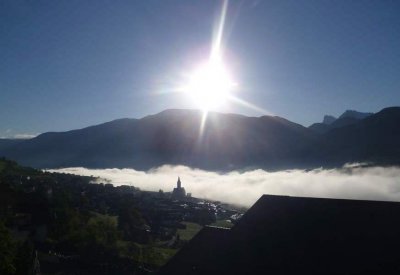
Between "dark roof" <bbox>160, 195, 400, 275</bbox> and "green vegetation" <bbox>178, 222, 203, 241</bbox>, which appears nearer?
"dark roof" <bbox>160, 195, 400, 275</bbox>

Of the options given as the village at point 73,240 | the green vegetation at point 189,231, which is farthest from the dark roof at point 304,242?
the green vegetation at point 189,231

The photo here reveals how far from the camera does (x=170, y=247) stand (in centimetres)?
8475

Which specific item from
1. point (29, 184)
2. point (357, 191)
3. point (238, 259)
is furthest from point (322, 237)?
point (29, 184)

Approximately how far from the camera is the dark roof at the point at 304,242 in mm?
20594

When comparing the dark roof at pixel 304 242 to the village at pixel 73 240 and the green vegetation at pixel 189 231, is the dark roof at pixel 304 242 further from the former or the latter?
the green vegetation at pixel 189 231

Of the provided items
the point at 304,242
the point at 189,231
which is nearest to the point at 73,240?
the point at 189,231

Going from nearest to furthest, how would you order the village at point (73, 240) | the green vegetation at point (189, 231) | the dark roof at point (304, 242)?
the dark roof at point (304, 242), the village at point (73, 240), the green vegetation at point (189, 231)

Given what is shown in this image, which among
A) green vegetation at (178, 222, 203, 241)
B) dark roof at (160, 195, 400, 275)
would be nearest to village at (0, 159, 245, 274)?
green vegetation at (178, 222, 203, 241)

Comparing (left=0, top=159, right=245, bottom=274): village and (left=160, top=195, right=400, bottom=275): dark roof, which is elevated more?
(left=160, top=195, right=400, bottom=275): dark roof

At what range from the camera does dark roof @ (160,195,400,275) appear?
20.6m

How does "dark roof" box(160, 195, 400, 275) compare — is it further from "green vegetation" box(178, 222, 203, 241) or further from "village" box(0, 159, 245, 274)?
"green vegetation" box(178, 222, 203, 241)

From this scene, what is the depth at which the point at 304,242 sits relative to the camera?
22250mm

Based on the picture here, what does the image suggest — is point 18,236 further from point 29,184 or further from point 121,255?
point 29,184

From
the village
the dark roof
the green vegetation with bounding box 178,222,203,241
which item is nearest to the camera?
the dark roof
